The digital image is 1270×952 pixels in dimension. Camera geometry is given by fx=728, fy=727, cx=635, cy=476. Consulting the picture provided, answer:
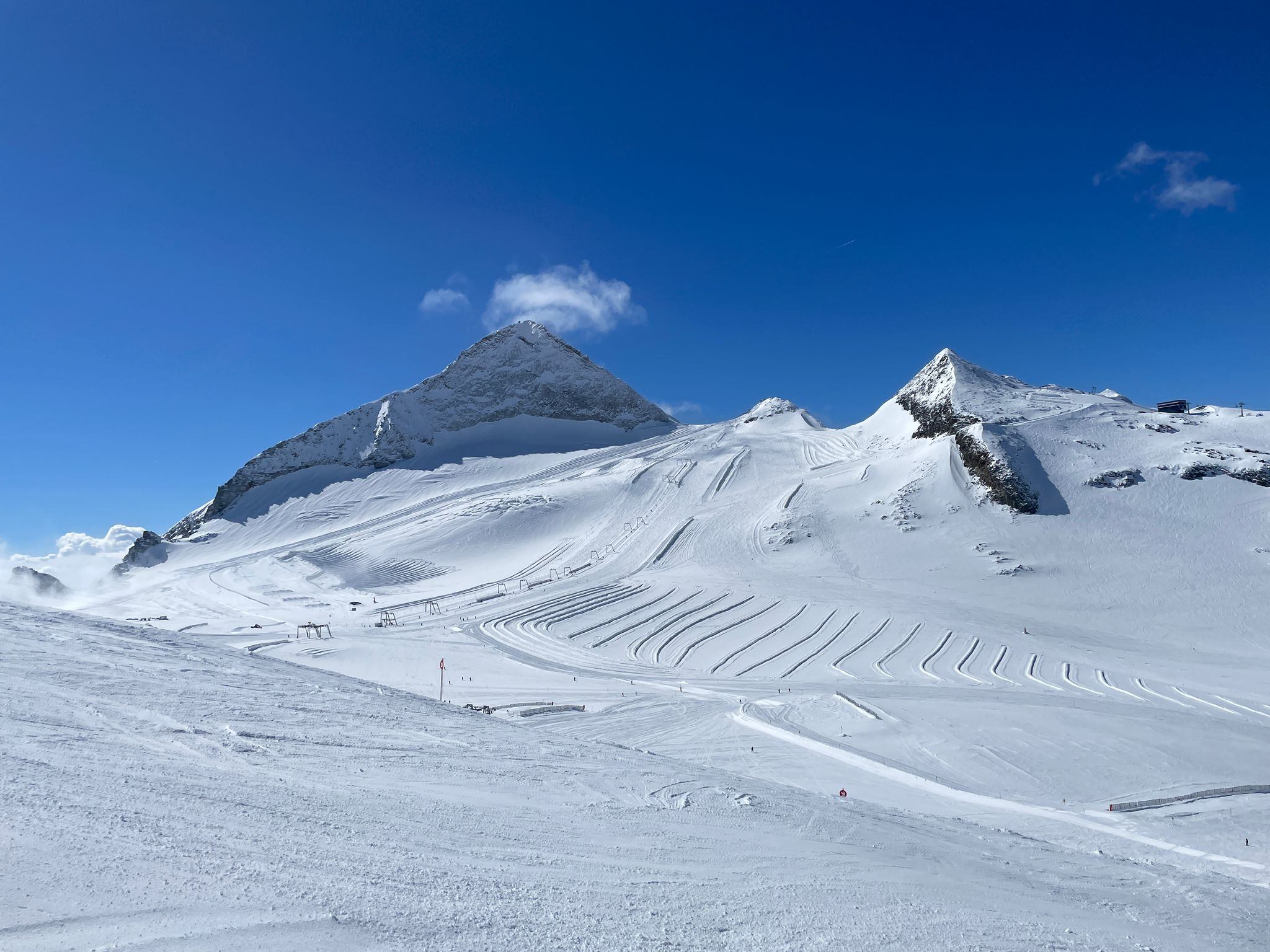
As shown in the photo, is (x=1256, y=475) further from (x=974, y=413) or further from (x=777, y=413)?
(x=777, y=413)

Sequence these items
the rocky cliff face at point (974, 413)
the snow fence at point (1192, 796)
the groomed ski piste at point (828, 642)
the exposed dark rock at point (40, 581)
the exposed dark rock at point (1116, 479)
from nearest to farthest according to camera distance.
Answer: the groomed ski piste at point (828, 642)
the snow fence at point (1192, 796)
the exposed dark rock at point (1116, 479)
the rocky cliff face at point (974, 413)
the exposed dark rock at point (40, 581)

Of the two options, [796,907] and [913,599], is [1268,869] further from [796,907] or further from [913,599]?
[913,599]

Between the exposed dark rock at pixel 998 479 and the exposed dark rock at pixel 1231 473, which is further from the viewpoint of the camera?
the exposed dark rock at pixel 998 479

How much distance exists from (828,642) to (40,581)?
43.3m

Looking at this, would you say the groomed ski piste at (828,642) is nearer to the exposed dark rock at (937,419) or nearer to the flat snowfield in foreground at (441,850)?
the flat snowfield in foreground at (441,850)

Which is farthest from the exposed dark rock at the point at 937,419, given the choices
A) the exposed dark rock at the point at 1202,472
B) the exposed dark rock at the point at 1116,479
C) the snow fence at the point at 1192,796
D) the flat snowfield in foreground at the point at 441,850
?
the flat snowfield in foreground at the point at 441,850

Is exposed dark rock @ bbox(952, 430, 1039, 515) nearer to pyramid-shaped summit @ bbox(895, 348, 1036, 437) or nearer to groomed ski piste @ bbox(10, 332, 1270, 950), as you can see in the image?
groomed ski piste @ bbox(10, 332, 1270, 950)

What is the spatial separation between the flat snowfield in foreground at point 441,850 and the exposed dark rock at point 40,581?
3958 cm

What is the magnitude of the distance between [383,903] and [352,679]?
8767mm

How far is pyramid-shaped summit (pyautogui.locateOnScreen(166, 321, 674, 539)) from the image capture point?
59.9 metres

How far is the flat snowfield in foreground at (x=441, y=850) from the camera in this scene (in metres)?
3.87

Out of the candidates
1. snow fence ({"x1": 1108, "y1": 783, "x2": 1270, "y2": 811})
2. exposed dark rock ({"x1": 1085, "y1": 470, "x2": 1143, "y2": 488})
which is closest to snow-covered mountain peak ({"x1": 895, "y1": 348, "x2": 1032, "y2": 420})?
exposed dark rock ({"x1": 1085, "y1": 470, "x2": 1143, "y2": 488})

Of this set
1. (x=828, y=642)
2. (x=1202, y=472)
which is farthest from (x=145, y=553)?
(x=1202, y=472)

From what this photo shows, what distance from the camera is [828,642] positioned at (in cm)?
2617
